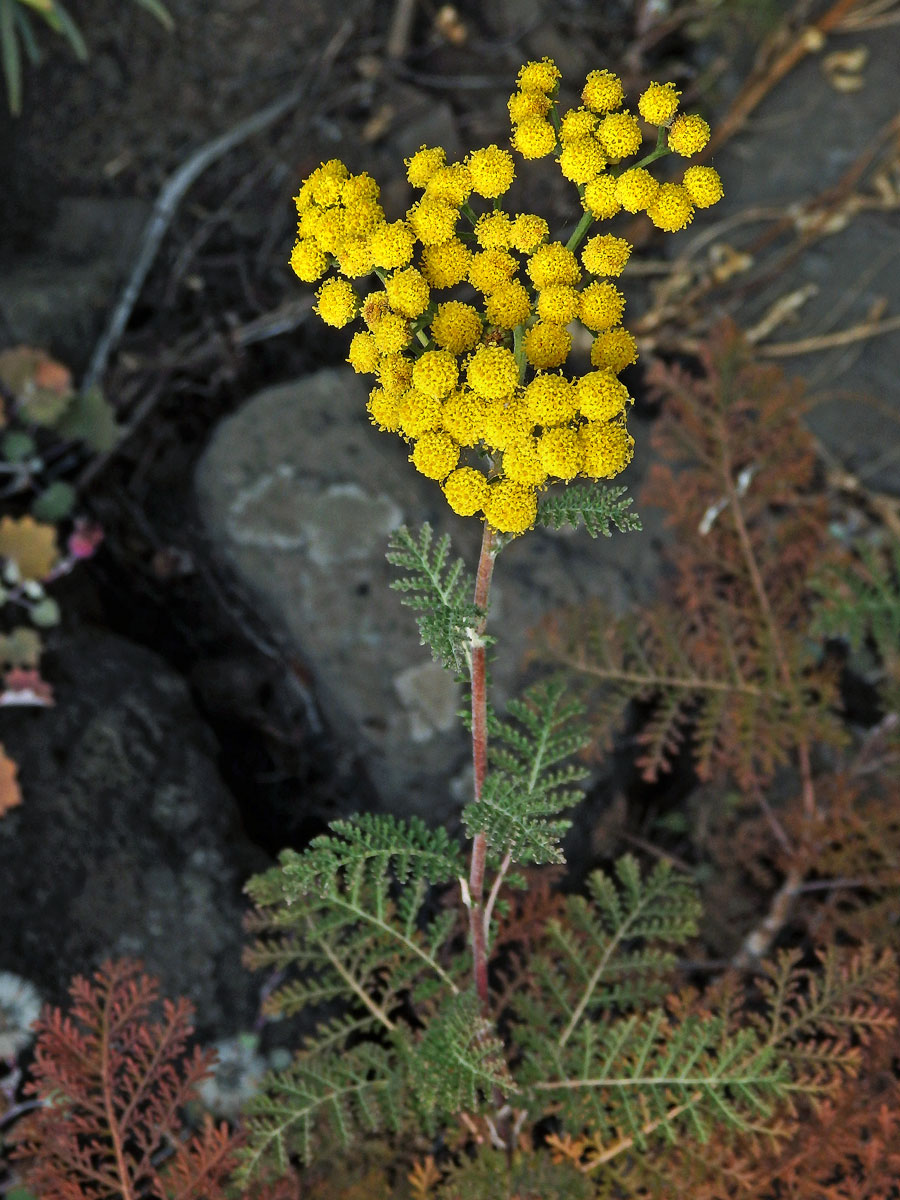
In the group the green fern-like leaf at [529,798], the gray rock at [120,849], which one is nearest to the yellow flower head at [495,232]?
the green fern-like leaf at [529,798]

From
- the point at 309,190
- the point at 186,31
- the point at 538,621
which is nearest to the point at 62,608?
the point at 538,621

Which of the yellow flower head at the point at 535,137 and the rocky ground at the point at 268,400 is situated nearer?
the yellow flower head at the point at 535,137

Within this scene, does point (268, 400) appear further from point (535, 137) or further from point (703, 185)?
point (703, 185)

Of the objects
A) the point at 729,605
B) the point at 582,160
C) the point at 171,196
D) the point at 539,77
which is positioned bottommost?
the point at 729,605

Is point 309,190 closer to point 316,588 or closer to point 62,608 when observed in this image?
point 316,588

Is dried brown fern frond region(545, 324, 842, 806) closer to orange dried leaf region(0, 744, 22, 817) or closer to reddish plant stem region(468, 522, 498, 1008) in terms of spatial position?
reddish plant stem region(468, 522, 498, 1008)

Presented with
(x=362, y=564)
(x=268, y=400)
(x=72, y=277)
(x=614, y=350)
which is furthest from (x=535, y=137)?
(x=72, y=277)

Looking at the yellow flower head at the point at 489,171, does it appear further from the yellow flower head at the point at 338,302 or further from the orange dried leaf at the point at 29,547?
the orange dried leaf at the point at 29,547
